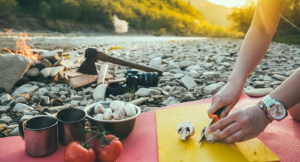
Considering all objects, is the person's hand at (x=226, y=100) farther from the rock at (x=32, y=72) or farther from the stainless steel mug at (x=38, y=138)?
the rock at (x=32, y=72)

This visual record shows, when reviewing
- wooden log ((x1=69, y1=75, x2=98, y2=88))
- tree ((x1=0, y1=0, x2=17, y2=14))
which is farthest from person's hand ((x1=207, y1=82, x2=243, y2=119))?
tree ((x1=0, y1=0, x2=17, y2=14))

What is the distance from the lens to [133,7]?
41812mm

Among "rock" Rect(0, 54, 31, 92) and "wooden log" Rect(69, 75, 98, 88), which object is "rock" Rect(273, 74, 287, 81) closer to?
"wooden log" Rect(69, 75, 98, 88)

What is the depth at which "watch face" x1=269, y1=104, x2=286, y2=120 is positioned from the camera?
3.91 feet

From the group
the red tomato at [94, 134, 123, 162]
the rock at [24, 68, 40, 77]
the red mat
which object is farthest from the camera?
the rock at [24, 68, 40, 77]

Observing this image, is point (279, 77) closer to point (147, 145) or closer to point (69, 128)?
point (147, 145)

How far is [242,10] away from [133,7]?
2778cm

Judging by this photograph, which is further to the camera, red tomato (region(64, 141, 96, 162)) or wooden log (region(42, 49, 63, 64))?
wooden log (region(42, 49, 63, 64))

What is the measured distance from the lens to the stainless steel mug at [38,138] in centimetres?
138

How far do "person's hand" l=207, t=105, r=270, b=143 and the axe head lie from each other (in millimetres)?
2649

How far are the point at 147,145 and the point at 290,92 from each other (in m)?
0.96

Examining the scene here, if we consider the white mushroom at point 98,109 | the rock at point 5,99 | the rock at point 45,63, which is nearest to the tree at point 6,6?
the rock at point 45,63

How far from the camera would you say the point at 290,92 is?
3.94 feet

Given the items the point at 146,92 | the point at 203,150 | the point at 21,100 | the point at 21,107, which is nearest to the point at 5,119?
the point at 21,107
